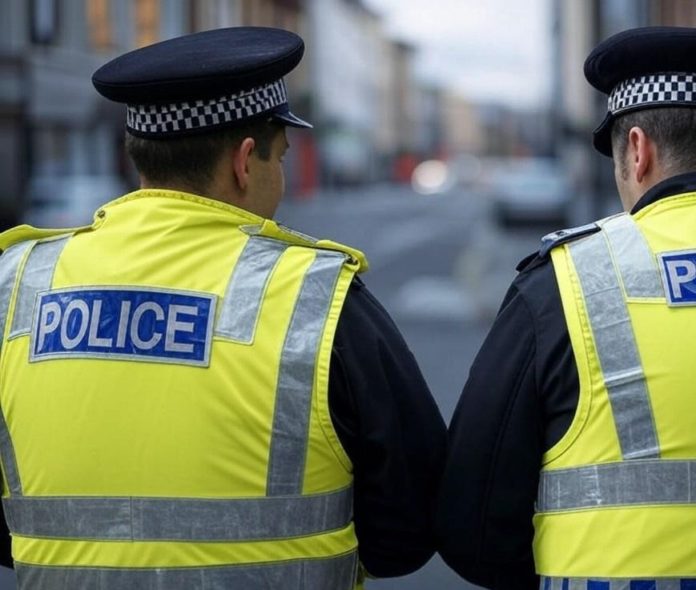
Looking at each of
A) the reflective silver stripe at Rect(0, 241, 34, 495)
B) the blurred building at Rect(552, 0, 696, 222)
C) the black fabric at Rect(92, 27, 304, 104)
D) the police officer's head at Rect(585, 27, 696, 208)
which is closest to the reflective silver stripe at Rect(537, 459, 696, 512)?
the police officer's head at Rect(585, 27, 696, 208)

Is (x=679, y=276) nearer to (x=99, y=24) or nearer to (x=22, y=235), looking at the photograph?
(x=22, y=235)

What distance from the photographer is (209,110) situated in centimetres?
231

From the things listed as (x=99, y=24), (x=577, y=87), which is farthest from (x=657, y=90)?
(x=577, y=87)

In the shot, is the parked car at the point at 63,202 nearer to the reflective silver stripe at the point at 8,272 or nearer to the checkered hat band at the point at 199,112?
the reflective silver stripe at the point at 8,272

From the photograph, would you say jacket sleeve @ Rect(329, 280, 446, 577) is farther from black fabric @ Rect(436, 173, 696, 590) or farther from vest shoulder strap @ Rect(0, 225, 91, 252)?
vest shoulder strap @ Rect(0, 225, 91, 252)

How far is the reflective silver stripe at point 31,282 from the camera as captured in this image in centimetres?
236

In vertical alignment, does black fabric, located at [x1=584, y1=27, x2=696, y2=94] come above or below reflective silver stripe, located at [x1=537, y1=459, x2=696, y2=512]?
above

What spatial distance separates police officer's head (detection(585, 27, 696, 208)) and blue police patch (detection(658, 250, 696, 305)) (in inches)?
6.5

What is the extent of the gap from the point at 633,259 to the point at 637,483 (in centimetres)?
39

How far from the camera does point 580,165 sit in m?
56.8

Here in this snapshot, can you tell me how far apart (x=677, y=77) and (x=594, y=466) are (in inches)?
27.5

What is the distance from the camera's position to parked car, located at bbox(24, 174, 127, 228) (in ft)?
77.9

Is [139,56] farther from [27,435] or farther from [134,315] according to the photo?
[27,435]

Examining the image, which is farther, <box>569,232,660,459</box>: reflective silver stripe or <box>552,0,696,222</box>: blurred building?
<box>552,0,696,222</box>: blurred building
